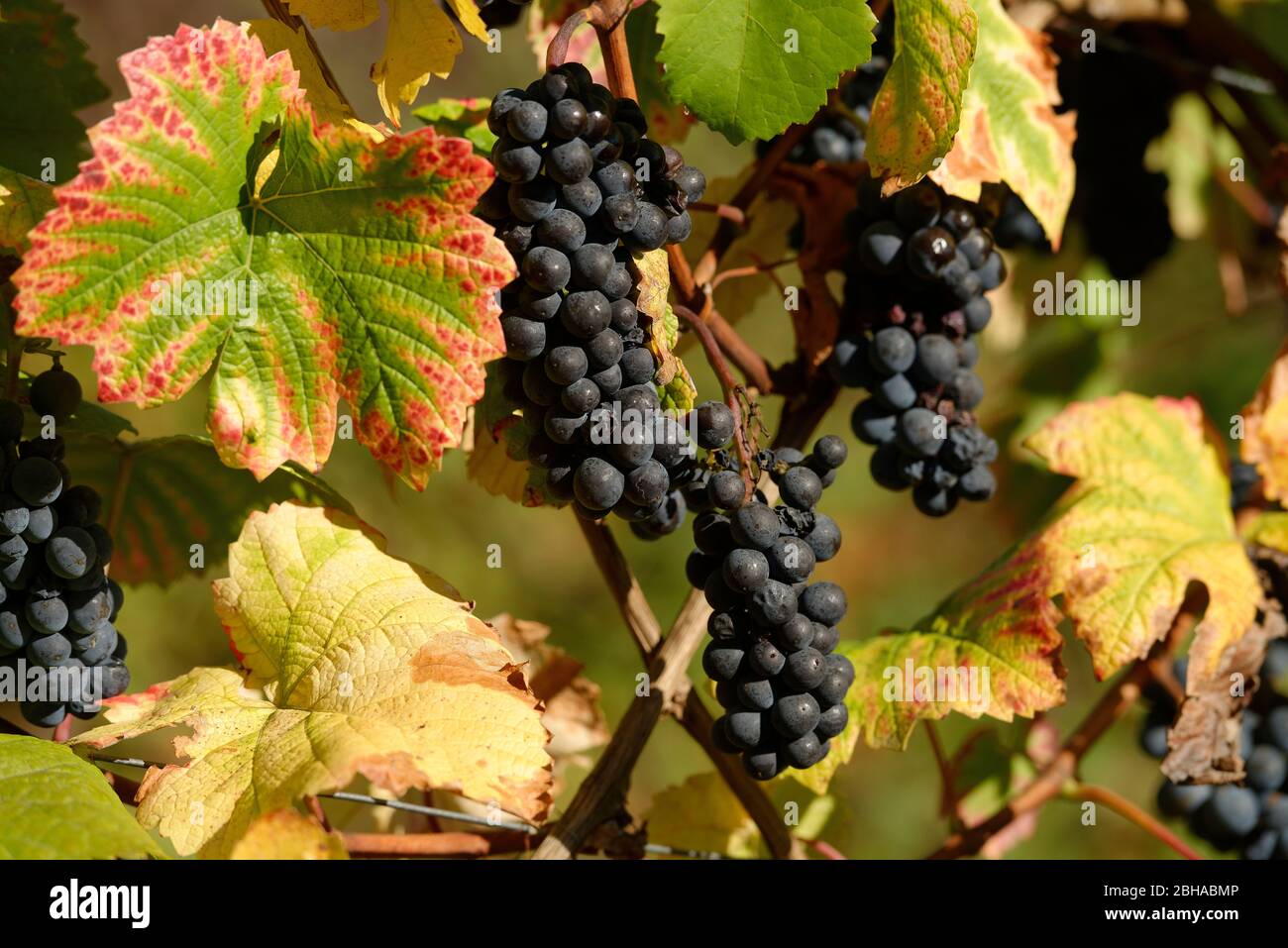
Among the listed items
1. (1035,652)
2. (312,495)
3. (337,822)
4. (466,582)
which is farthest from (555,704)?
(466,582)

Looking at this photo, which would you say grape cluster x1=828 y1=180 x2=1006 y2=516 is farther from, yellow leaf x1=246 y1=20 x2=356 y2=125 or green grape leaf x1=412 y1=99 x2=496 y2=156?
yellow leaf x1=246 y1=20 x2=356 y2=125

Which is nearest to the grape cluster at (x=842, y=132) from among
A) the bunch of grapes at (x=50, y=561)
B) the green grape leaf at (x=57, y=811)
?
the bunch of grapes at (x=50, y=561)

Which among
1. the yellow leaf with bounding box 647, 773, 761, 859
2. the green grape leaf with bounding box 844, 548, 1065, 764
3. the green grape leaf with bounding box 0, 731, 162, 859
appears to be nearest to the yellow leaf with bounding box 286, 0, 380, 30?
the green grape leaf with bounding box 0, 731, 162, 859

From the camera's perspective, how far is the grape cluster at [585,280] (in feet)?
2.78

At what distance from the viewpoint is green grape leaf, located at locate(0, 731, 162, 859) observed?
0.76 meters

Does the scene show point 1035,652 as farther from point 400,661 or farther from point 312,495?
point 312,495

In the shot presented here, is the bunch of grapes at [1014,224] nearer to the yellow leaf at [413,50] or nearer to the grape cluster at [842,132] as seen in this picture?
the grape cluster at [842,132]

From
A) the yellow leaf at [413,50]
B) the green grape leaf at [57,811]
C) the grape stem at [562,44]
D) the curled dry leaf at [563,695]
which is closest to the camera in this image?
the green grape leaf at [57,811]

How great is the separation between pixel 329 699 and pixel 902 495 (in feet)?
7.61

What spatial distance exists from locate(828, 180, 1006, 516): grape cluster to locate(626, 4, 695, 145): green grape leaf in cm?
25

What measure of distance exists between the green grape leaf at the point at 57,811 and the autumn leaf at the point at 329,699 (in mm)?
48

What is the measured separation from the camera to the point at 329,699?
94cm

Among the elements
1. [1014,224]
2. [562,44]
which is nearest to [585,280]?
[562,44]

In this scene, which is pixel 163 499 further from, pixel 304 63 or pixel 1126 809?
pixel 1126 809
